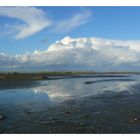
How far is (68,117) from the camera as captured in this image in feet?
48.5

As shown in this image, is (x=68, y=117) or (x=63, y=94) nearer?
(x=68, y=117)

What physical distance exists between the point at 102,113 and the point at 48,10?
6092 millimetres

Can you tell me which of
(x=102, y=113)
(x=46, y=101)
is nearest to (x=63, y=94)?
(x=46, y=101)

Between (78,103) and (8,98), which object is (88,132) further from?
(8,98)

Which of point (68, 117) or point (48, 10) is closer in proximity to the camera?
point (68, 117)

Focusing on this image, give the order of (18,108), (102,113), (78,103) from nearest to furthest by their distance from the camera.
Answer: (102,113) < (18,108) < (78,103)
